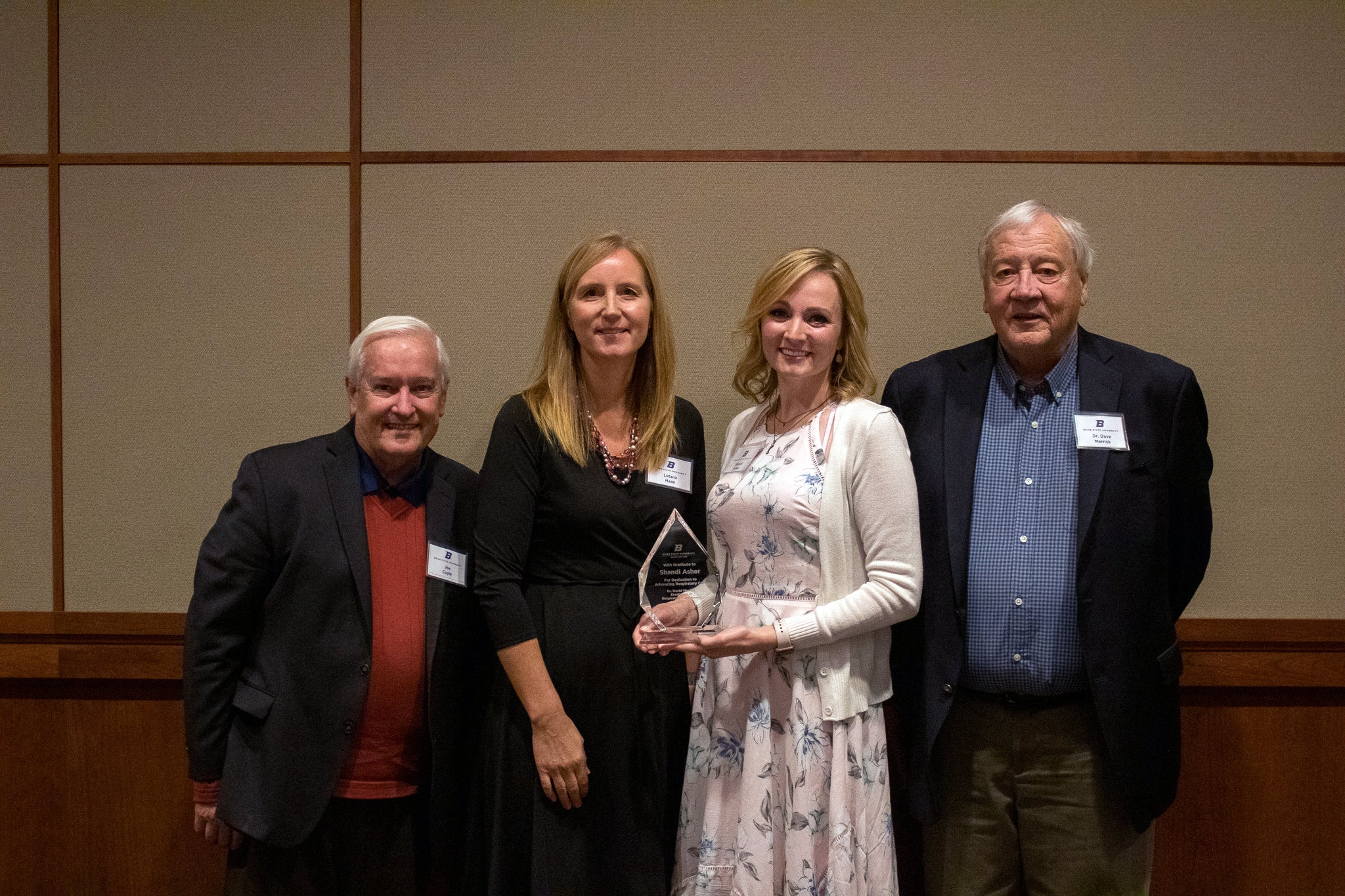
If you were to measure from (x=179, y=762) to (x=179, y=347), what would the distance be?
1169mm

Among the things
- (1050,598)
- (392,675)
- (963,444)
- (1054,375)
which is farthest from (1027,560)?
(392,675)

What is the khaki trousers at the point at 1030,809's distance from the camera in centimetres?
189

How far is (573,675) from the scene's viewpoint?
1891 millimetres

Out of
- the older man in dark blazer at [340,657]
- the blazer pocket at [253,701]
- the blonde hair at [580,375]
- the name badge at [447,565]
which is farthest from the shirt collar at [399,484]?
the blazer pocket at [253,701]

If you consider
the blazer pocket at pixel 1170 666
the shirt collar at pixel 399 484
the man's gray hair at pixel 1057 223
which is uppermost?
the man's gray hair at pixel 1057 223

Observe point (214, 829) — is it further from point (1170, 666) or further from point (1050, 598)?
point (1170, 666)

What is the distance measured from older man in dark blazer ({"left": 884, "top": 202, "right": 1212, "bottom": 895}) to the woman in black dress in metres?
0.56

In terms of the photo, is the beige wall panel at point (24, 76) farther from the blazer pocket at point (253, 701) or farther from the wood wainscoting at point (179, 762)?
the blazer pocket at point (253, 701)

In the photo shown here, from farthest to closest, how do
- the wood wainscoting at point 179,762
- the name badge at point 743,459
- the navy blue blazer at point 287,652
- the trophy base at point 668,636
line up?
the wood wainscoting at point 179,762, the name badge at point 743,459, the navy blue blazer at point 287,652, the trophy base at point 668,636

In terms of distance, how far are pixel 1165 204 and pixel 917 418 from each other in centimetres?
117

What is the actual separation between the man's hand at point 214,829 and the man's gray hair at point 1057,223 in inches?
79.6

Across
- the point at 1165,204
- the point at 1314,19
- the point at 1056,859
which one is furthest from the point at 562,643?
the point at 1314,19

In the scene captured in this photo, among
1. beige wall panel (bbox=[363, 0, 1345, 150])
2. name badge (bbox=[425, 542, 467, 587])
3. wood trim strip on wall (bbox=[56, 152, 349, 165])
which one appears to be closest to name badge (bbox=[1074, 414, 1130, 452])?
beige wall panel (bbox=[363, 0, 1345, 150])

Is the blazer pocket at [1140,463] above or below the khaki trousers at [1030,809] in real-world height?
above
